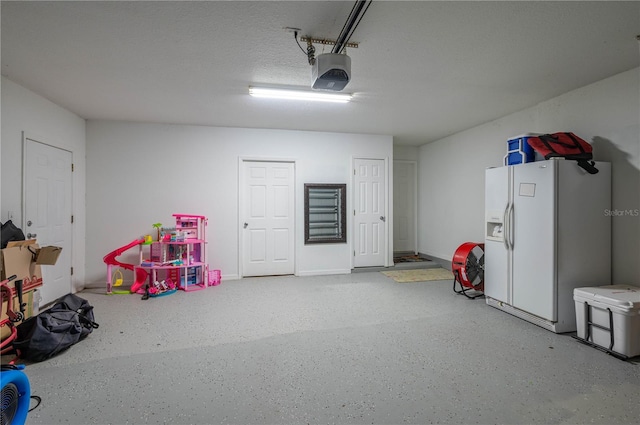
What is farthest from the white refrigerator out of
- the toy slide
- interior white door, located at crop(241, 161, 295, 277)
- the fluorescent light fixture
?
the toy slide

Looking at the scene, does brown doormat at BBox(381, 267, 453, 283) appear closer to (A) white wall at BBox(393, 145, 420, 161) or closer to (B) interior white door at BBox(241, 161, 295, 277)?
(B) interior white door at BBox(241, 161, 295, 277)

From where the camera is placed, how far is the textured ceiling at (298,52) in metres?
2.10

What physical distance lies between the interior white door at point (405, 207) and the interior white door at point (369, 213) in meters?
1.22

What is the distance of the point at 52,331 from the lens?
2604 mm

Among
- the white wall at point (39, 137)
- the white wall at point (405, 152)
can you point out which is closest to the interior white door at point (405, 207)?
the white wall at point (405, 152)

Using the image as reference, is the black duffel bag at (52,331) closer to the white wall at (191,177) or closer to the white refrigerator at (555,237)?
the white wall at (191,177)

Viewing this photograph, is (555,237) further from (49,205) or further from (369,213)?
(49,205)

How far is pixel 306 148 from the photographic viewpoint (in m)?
5.45

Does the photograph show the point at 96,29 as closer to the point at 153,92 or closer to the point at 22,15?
the point at 22,15

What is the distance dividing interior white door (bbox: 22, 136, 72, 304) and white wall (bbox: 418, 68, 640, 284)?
6194 mm

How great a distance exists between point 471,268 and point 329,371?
2.83 m

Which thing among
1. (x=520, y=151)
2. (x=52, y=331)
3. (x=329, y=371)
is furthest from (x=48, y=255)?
(x=520, y=151)

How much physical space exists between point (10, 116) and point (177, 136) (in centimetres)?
201

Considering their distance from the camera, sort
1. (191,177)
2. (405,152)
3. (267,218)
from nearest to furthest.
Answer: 1. (191,177)
2. (267,218)
3. (405,152)
